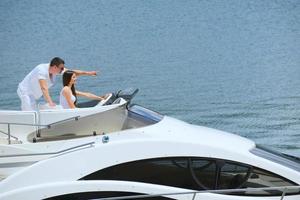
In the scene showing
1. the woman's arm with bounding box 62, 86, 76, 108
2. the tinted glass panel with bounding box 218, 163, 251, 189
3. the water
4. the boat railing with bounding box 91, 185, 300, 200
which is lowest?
the boat railing with bounding box 91, 185, 300, 200

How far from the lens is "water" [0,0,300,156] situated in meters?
18.1

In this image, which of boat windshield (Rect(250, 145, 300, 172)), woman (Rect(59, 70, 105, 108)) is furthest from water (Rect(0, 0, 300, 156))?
boat windshield (Rect(250, 145, 300, 172))

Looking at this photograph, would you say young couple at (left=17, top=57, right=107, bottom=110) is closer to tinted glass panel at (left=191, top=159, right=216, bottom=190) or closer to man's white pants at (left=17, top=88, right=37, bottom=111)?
man's white pants at (left=17, top=88, right=37, bottom=111)

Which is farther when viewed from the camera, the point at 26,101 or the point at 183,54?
the point at 183,54

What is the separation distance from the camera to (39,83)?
823cm

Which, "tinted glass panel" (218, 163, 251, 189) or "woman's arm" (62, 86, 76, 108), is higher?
"woman's arm" (62, 86, 76, 108)

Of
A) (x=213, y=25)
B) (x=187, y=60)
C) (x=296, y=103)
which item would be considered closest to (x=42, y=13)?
(x=213, y=25)

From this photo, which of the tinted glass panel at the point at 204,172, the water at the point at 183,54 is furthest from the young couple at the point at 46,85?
the water at the point at 183,54

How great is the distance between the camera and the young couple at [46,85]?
7.96 m

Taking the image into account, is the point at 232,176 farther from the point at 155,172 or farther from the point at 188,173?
the point at 155,172

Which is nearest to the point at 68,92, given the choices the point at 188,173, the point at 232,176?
the point at 188,173

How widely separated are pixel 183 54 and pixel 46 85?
21982 millimetres

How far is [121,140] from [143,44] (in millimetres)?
28315

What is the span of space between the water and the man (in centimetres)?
674
